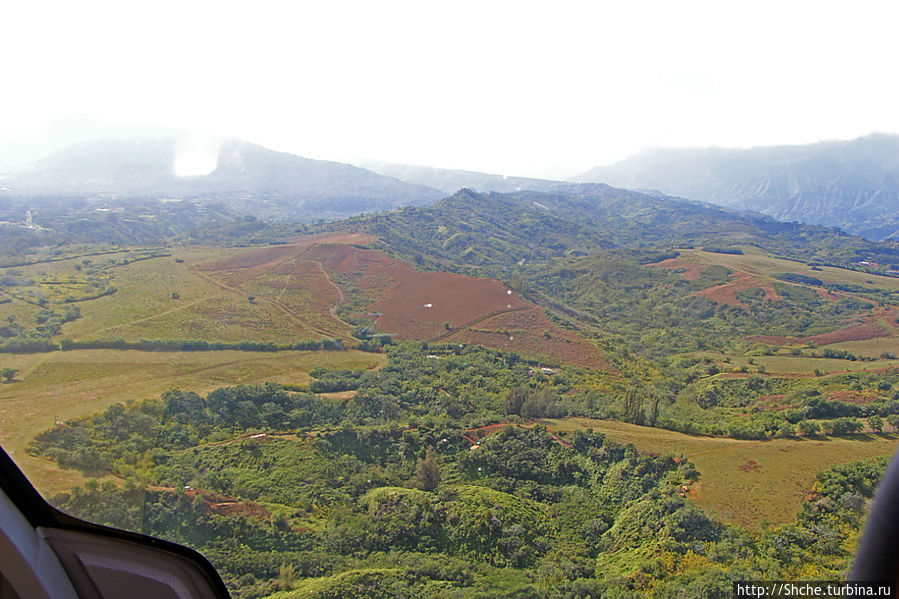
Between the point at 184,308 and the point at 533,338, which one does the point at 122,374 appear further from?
the point at 533,338

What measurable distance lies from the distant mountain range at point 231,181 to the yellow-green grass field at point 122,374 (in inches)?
1982

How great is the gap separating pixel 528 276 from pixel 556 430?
27.7 m

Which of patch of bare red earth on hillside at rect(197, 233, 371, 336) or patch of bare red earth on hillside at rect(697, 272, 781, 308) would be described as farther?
patch of bare red earth on hillside at rect(697, 272, 781, 308)

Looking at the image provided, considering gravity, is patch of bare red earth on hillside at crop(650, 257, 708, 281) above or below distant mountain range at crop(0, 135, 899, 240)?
below

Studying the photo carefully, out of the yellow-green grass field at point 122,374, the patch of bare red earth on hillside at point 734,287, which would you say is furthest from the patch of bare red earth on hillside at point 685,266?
the yellow-green grass field at point 122,374

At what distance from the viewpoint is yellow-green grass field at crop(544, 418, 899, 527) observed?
345 inches

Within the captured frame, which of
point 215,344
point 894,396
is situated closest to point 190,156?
point 215,344

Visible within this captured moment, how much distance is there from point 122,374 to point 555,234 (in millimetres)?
52427

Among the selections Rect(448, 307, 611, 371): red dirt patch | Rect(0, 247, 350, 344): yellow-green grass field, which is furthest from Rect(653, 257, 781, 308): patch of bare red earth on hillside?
Rect(0, 247, 350, 344): yellow-green grass field

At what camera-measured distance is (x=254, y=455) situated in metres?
10.9

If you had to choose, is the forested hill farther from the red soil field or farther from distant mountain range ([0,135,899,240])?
distant mountain range ([0,135,899,240])

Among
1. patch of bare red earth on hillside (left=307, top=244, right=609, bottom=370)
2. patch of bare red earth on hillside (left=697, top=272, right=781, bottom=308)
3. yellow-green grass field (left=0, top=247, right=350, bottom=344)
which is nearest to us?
yellow-green grass field (left=0, top=247, right=350, bottom=344)

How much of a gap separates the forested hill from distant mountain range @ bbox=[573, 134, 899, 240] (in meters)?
47.4

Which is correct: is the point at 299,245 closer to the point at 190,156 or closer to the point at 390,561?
the point at 390,561
